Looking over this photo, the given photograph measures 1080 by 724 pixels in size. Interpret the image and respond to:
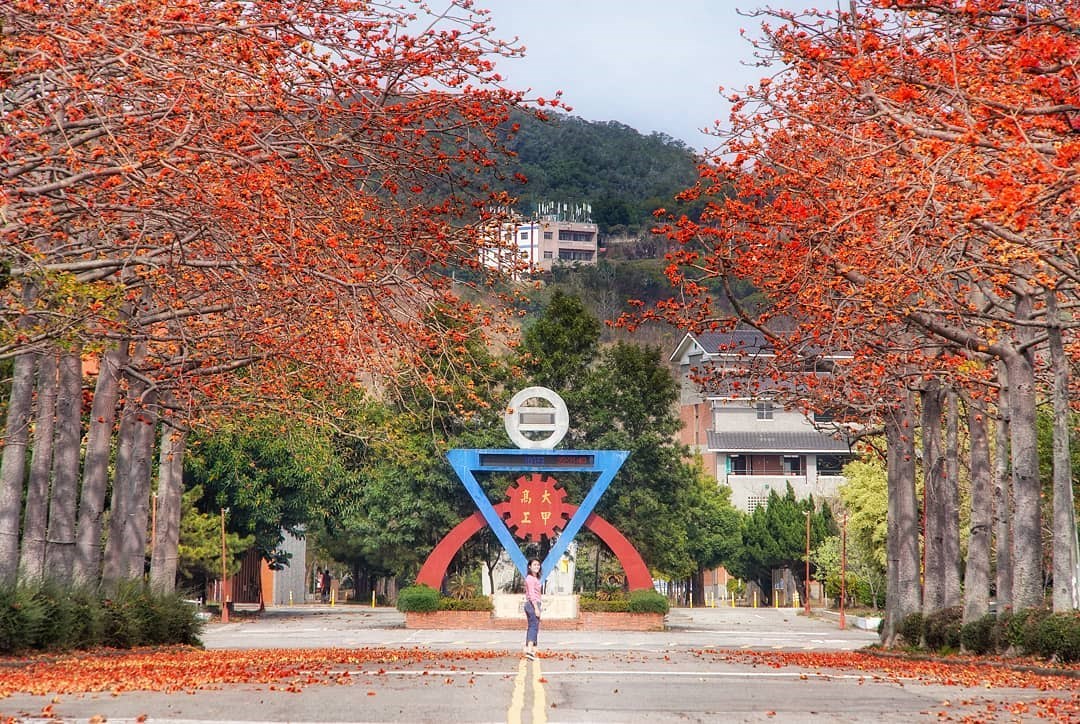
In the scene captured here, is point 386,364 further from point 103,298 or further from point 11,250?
point 11,250

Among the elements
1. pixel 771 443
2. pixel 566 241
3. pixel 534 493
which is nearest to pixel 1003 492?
pixel 534 493

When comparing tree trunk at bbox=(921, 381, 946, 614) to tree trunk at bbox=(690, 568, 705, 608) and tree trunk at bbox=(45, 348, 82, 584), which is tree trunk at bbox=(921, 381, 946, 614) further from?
tree trunk at bbox=(690, 568, 705, 608)

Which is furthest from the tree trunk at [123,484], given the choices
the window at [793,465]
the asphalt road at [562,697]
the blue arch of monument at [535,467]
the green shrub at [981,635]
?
the window at [793,465]

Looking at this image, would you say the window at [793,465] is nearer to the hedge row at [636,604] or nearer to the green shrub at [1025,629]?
the hedge row at [636,604]

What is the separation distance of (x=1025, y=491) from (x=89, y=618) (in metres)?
15.5

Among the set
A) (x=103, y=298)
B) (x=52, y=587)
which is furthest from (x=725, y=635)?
(x=103, y=298)

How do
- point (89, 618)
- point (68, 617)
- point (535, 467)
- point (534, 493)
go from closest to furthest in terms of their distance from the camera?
point (68, 617) < point (89, 618) < point (535, 467) < point (534, 493)

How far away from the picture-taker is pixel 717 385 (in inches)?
1040

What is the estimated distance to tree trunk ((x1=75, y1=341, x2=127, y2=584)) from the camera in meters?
25.1

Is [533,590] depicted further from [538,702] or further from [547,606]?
[547,606]

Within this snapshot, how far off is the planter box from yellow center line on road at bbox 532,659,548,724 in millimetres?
33023

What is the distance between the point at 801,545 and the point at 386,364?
6744 cm

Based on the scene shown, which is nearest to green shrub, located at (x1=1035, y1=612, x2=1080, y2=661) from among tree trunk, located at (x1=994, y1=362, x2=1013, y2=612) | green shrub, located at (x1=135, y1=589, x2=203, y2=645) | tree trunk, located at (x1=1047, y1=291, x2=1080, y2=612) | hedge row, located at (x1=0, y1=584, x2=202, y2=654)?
tree trunk, located at (x1=1047, y1=291, x2=1080, y2=612)

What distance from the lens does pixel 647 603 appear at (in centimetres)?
5200
